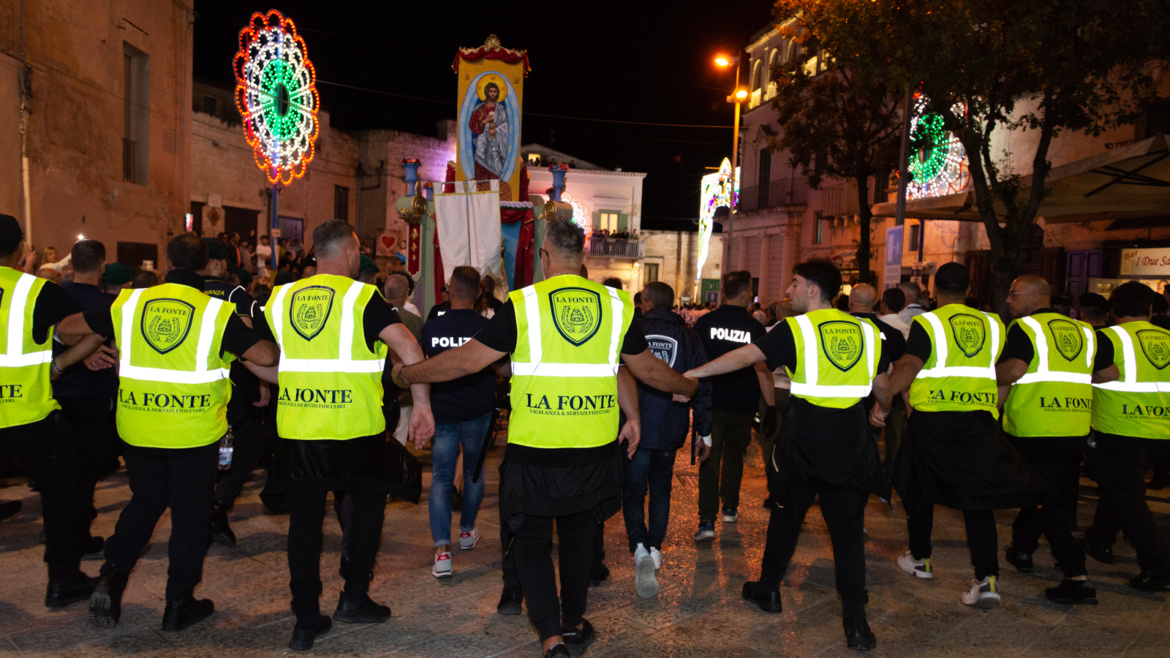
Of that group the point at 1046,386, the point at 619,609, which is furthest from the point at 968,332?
the point at 619,609

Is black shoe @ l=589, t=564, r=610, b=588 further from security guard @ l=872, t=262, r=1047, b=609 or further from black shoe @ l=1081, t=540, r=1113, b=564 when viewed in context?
black shoe @ l=1081, t=540, r=1113, b=564

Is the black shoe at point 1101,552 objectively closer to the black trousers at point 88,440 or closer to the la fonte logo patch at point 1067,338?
the la fonte logo patch at point 1067,338

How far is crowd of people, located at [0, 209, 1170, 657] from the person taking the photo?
388cm

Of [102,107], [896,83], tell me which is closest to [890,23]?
[896,83]

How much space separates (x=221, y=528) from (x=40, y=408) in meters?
1.62

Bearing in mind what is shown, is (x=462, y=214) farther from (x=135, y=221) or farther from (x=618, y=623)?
(x=618, y=623)

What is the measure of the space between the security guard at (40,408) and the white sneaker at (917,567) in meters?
4.99

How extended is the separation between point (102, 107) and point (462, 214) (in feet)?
23.6

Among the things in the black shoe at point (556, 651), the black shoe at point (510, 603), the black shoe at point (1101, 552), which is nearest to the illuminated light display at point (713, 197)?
the black shoe at point (1101, 552)

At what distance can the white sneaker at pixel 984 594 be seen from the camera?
4.82 metres

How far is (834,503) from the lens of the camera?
436 centimetres

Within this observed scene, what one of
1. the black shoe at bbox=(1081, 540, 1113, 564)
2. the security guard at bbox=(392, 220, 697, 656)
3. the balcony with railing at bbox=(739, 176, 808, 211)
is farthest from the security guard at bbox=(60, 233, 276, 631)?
the balcony with railing at bbox=(739, 176, 808, 211)

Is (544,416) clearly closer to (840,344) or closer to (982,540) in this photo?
(840,344)

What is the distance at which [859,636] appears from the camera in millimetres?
4223
